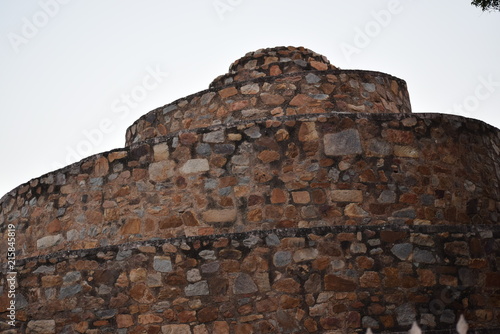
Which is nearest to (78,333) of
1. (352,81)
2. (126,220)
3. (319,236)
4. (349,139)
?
(126,220)

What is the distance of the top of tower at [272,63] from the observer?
29.0 ft

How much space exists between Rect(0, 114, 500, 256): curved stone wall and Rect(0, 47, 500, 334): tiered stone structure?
0.02 meters

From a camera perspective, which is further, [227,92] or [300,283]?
[227,92]

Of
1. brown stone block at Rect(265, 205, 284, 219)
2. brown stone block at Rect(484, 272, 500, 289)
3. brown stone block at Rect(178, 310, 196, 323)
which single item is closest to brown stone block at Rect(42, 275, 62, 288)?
brown stone block at Rect(178, 310, 196, 323)

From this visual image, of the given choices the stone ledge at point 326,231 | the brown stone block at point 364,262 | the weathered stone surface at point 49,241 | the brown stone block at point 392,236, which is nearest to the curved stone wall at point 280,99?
the weathered stone surface at point 49,241

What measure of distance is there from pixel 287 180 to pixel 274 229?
2.60 ft

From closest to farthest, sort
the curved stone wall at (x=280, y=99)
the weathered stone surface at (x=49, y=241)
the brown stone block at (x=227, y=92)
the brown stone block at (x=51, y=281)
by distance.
Result: the brown stone block at (x=51, y=281), the weathered stone surface at (x=49, y=241), the curved stone wall at (x=280, y=99), the brown stone block at (x=227, y=92)

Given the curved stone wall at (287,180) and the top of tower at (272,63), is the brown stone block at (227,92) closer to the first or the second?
the top of tower at (272,63)

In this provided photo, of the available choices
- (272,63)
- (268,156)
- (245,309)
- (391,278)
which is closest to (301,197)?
(268,156)

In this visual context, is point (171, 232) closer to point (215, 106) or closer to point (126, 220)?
point (126, 220)

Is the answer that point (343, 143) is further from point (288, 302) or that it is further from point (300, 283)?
point (288, 302)

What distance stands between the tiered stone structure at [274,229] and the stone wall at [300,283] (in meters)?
0.01

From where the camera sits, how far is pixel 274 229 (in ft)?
17.6

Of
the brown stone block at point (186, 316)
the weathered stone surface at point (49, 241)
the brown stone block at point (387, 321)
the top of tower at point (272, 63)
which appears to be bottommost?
the brown stone block at point (387, 321)
